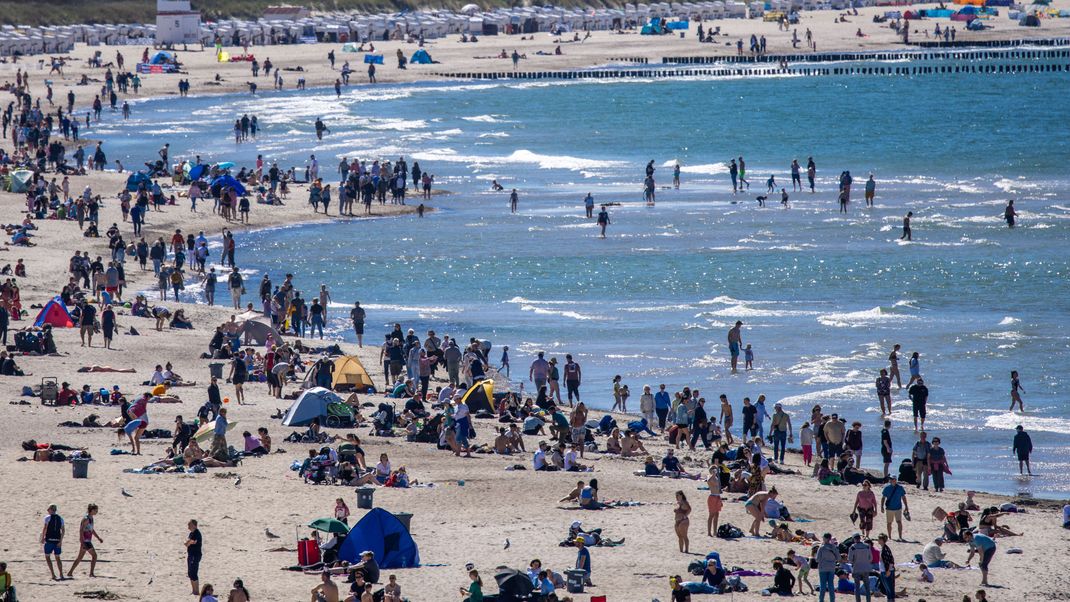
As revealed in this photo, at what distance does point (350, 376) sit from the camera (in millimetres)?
27422

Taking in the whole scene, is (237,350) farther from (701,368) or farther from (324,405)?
(701,368)

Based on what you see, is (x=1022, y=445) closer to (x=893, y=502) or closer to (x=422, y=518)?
(x=893, y=502)

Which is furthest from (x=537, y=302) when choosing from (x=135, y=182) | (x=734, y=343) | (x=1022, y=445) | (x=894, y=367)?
(x=135, y=182)

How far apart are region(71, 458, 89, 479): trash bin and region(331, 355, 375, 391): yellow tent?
6.81m

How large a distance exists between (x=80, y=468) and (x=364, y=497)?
4160 mm

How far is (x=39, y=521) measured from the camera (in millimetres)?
18984

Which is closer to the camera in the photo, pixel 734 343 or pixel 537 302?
pixel 734 343

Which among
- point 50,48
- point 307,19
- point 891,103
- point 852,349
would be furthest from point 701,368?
point 307,19

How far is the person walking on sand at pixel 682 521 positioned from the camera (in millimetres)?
18359

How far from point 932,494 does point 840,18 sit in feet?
363

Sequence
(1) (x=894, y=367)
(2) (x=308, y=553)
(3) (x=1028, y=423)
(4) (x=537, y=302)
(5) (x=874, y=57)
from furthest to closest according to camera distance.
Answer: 1. (5) (x=874, y=57)
2. (4) (x=537, y=302)
3. (1) (x=894, y=367)
4. (3) (x=1028, y=423)
5. (2) (x=308, y=553)

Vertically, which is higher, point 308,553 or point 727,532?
point 308,553

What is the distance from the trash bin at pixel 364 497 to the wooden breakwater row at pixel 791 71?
3053 inches

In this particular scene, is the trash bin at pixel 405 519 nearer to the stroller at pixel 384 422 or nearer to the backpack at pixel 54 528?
the backpack at pixel 54 528
